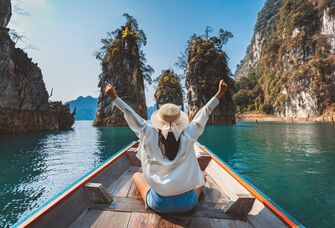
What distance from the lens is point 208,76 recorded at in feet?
A: 142

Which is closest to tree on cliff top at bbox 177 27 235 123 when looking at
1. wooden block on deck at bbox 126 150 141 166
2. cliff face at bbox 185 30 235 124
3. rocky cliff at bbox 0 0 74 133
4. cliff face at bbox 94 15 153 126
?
cliff face at bbox 185 30 235 124

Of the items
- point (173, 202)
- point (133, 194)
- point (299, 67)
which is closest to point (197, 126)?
point (173, 202)

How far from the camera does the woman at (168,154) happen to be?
7.82ft

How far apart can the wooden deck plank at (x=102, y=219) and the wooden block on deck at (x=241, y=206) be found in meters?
1.26

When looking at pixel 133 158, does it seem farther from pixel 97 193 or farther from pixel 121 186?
pixel 97 193

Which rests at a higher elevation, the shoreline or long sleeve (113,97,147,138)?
long sleeve (113,97,147,138)

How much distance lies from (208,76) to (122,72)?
1763cm

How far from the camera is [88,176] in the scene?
11.7ft

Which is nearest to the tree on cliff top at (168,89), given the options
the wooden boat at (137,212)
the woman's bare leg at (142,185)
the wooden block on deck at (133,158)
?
the wooden block on deck at (133,158)

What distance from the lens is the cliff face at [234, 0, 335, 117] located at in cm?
5528

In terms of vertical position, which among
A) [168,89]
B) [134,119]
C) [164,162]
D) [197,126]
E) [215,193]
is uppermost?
[168,89]

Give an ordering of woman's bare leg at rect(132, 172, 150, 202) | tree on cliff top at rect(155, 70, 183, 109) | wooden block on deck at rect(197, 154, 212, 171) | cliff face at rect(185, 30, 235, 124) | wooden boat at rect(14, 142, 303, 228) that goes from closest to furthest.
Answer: wooden boat at rect(14, 142, 303, 228), woman's bare leg at rect(132, 172, 150, 202), wooden block on deck at rect(197, 154, 212, 171), cliff face at rect(185, 30, 235, 124), tree on cliff top at rect(155, 70, 183, 109)

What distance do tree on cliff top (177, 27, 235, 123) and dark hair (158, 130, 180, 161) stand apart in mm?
40951

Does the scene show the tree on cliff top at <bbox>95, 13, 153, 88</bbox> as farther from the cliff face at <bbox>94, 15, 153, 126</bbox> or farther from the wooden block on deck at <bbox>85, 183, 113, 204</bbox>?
the wooden block on deck at <bbox>85, 183, 113, 204</bbox>
